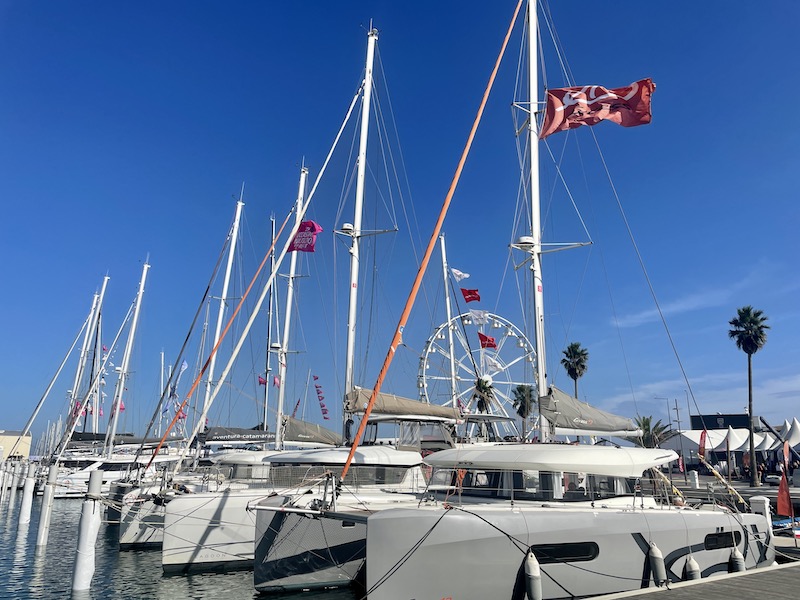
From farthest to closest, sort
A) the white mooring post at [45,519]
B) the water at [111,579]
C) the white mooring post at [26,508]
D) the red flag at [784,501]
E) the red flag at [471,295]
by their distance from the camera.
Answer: the red flag at [471,295], the white mooring post at [26,508], the white mooring post at [45,519], the red flag at [784,501], the water at [111,579]

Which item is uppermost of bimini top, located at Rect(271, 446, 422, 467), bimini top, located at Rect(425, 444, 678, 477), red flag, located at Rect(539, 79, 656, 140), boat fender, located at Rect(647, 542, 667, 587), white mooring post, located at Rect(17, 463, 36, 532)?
red flag, located at Rect(539, 79, 656, 140)

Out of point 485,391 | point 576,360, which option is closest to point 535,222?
point 485,391

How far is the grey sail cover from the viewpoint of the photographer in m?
27.9

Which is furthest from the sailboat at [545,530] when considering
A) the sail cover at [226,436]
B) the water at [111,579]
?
the sail cover at [226,436]

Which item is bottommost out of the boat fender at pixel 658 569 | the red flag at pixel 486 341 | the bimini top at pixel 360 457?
the boat fender at pixel 658 569

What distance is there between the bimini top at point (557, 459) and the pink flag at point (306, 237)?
13671 millimetres

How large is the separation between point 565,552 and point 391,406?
10.9m

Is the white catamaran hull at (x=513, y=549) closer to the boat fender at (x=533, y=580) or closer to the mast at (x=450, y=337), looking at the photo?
the boat fender at (x=533, y=580)

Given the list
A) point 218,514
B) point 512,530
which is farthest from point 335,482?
point 218,514

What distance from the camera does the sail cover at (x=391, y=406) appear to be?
2083cm

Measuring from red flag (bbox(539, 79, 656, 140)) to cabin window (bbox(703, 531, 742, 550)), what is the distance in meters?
11.9

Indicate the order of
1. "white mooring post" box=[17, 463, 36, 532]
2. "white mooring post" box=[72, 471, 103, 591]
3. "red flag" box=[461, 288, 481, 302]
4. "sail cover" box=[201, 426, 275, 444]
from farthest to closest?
"sail cover" box=[201, 426, 275, 444] < "red flag" box=[461, 288, 481, 302] < "white mooring post" box=[17, 463, 36, 532] < "white mooring post" box=[72, 471, 103, 591]

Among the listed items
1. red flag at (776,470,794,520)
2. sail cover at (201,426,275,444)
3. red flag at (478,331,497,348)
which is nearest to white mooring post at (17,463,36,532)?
sail cover at (201,426,275,444)

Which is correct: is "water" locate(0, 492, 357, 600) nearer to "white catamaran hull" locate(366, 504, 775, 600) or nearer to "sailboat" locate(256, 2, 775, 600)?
"sailboat" locate(256, 2, 775, 600)
